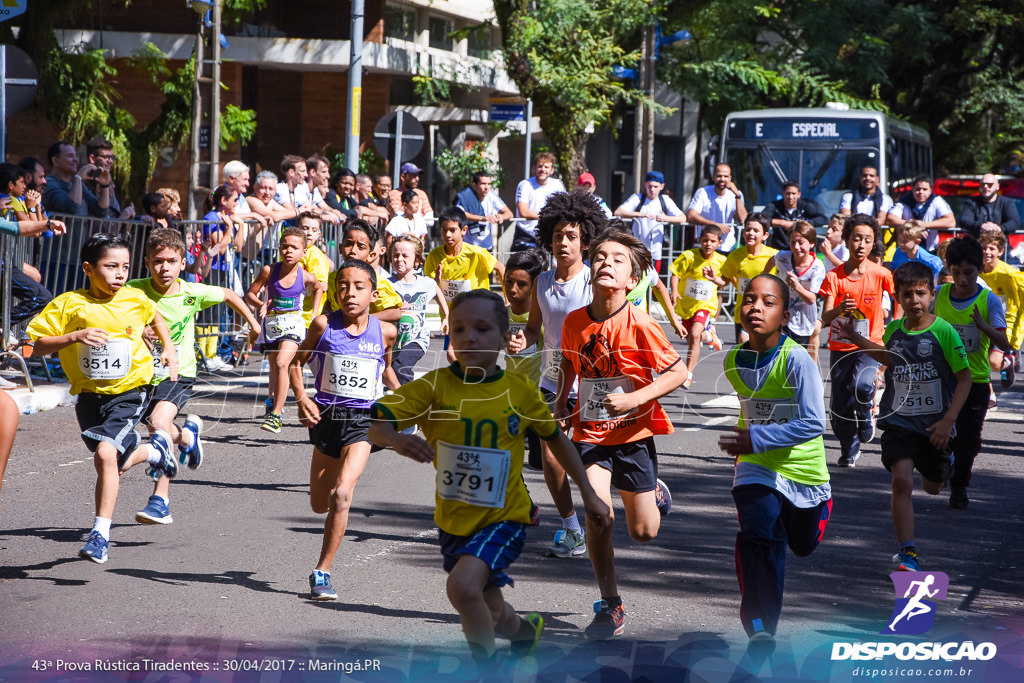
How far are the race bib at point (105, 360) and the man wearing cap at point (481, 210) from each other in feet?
28.0

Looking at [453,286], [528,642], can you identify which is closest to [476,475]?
[528,642]

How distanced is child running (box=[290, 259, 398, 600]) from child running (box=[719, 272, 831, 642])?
185 centimetres

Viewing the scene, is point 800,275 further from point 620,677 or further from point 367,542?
point 620,677

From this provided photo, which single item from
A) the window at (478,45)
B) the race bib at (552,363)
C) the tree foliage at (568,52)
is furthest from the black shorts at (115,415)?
the window at (478,45)

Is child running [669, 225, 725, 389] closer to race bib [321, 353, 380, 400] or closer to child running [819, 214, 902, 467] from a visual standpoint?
child running [819, 214, 902, 467]

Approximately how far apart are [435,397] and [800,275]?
7638mm

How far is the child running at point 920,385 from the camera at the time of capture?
6660 mm

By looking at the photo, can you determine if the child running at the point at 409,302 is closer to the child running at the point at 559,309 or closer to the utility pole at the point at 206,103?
the child running at the point at 559,309

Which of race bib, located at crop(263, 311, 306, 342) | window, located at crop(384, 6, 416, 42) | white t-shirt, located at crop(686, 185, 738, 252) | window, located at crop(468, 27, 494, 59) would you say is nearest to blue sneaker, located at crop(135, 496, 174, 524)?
race bib, located at crop(263, 311, 306, 342)

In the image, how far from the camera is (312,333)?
6.63 metres

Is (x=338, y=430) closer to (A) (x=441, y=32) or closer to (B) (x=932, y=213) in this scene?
(B) (x=932, y=213)

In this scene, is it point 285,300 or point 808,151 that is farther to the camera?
point 808,151

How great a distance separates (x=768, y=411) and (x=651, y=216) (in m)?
12.2

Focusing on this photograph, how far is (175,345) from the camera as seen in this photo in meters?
7.11
